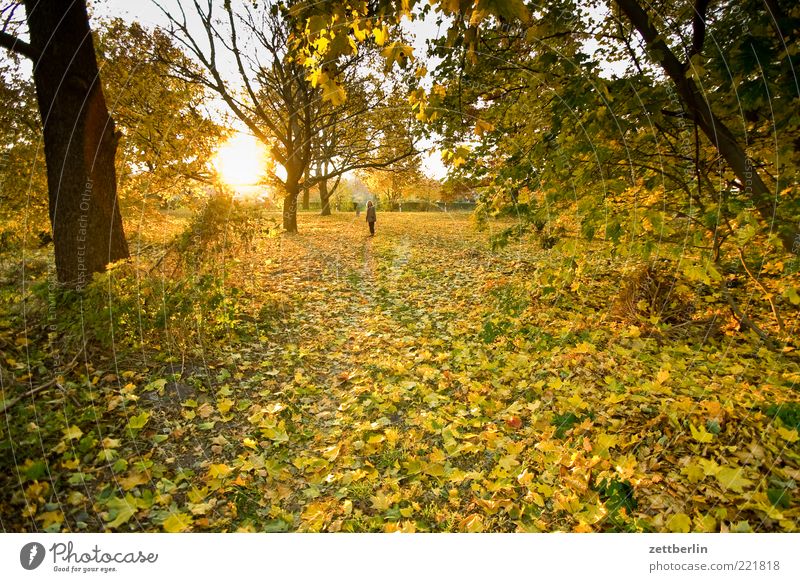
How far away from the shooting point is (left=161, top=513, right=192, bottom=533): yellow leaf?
91.1 inches

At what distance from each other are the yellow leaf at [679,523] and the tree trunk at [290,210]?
50.7 ft

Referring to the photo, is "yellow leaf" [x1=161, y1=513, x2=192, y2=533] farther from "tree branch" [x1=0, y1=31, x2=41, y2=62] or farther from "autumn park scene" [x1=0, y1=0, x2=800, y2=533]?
"tree branch" [x1=0, y1=31, x2=41, y2=62]

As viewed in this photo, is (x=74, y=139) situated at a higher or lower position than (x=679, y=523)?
higher

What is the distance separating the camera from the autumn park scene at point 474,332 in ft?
7.77

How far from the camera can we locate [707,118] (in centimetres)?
313

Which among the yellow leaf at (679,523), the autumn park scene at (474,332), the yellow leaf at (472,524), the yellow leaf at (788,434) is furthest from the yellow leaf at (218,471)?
the yellow leaf at (788,434)

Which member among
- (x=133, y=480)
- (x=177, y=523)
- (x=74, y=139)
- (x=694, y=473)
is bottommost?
(x=177, y=523)

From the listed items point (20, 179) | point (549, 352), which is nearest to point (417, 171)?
point (20, 179)

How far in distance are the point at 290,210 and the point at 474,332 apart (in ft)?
42.0

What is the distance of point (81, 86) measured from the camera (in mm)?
4254

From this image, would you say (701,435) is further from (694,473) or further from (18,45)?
(18,45)

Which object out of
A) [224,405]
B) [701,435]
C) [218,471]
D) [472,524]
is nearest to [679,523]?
[701,435]

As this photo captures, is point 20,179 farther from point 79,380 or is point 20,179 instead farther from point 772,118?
point 772,118

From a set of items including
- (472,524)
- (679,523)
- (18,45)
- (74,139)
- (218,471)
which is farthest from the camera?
(74,139)
